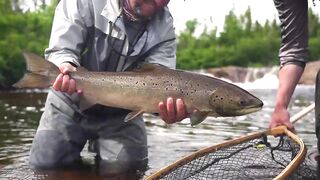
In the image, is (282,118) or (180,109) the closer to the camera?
(180,109)

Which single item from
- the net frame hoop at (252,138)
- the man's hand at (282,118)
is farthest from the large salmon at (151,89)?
the man's hand at (282,118)

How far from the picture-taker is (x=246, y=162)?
3510 mm

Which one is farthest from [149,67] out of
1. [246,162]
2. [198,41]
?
[198,41]

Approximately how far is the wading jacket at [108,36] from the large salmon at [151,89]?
0.51 meters

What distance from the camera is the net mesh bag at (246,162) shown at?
2949mm

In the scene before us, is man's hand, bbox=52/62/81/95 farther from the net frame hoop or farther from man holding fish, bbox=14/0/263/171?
the net frame hoop

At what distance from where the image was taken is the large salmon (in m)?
2.68

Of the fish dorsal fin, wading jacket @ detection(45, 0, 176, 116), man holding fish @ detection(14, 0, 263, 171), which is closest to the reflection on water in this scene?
man holding fish @ detection(14, 0, 263, 171)

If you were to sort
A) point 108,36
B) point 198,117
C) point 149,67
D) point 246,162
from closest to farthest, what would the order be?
point 198,117 < point 149,67 < point 108,36 < point 246,162

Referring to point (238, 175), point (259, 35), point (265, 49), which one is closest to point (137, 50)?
point (238, 175)

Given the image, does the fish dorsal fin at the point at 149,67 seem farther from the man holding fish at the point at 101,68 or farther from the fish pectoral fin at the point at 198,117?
the fish pectoral fin at the point at 198,117

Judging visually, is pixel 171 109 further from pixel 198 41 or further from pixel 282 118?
pixel 198 41

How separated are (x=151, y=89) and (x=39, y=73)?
569 mm

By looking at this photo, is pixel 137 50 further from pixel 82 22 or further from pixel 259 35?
pixel 259 35
